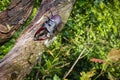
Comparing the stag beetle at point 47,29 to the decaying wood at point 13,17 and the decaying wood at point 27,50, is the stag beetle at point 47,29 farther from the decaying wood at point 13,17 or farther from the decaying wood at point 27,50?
the decaying wood at point 13,17

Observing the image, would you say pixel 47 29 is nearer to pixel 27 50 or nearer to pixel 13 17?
pixel 27 50

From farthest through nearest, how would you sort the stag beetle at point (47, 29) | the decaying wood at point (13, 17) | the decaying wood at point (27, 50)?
the decaying wood at point (13, 17) < the stag beetle at point (47, 29) < the decaying wood at point (27, 50)

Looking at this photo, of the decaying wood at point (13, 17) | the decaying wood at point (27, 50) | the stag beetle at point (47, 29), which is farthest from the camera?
the decaying wood at point (13, 17)

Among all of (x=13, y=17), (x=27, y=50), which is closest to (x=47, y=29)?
(x=27, y=50)

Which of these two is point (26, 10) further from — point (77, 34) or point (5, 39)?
point (77, 34)

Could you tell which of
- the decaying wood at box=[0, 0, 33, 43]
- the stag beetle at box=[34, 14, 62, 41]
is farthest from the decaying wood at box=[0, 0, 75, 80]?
the decaying wood at box=[0, 0, 33, 43]

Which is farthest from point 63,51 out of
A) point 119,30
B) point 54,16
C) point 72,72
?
point 119,30

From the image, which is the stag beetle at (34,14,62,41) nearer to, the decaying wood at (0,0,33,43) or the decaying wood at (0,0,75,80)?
the decaying wood at (0,0,75,80)

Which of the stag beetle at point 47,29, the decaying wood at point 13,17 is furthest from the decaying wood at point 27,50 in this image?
the decaying wood at point 13,17
